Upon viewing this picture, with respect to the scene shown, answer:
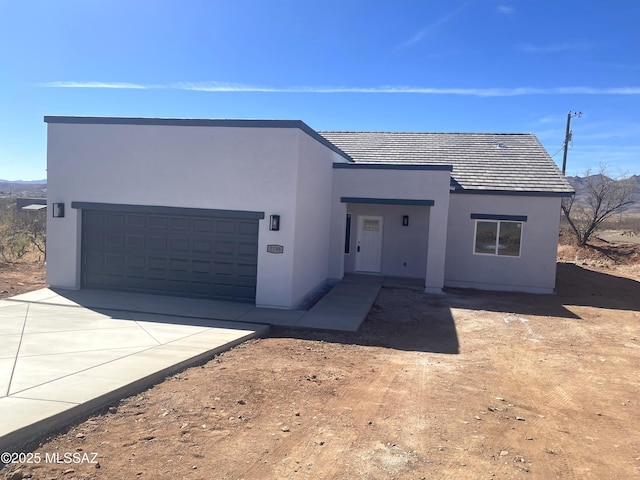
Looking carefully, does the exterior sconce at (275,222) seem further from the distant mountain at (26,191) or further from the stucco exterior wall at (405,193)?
the distant mountain at (26,191)

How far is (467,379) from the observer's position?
24.1 ft

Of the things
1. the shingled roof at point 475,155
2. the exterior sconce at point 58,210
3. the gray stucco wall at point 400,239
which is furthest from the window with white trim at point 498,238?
the exterior sconce at point 58,210

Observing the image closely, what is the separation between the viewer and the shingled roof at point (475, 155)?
16.9 metres

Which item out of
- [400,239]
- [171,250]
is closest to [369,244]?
[400,239]

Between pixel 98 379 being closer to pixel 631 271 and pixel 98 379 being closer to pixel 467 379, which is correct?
pixel 467 379

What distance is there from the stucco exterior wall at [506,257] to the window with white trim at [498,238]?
0.49 feet

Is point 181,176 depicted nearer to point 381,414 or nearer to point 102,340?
point 102,340

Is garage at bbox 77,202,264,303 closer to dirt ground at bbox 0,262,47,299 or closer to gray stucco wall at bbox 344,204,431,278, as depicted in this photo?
dirt ground at bbox 0,262,47,299

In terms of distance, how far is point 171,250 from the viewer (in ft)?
40.1

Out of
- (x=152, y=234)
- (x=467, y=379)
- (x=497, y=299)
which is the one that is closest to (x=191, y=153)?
(x=152, y=234)

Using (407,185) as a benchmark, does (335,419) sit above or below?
below

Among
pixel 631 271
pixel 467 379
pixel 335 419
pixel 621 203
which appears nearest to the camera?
pixel 335 419

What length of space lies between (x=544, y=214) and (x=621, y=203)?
16644 millimetres

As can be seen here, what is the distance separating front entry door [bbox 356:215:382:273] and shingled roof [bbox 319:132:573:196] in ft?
8.50
